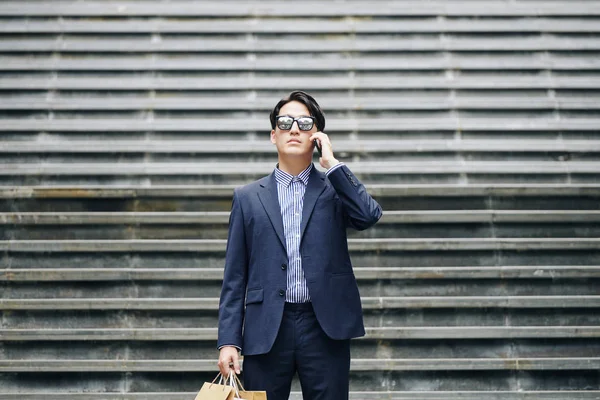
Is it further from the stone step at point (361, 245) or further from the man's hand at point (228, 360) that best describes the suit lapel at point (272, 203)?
the stone step at point (361, 245)

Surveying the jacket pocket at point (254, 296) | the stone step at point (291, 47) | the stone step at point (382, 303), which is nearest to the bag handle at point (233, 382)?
the jacket pocket at point (254, 296)

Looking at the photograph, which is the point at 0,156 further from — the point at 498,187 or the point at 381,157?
the point at 498,187

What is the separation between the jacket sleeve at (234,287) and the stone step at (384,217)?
2.24 metres

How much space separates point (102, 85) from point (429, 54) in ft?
9.81

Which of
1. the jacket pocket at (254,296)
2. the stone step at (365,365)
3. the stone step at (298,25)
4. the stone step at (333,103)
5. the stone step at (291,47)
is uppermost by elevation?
the stone step at (298,25)

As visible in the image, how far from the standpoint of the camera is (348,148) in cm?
570

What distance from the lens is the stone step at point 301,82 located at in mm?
6004

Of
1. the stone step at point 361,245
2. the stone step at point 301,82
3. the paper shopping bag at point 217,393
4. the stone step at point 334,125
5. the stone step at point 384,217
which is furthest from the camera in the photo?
the stone step at point 301,82

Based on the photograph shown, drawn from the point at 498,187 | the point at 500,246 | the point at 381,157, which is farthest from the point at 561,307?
the point at 381,157

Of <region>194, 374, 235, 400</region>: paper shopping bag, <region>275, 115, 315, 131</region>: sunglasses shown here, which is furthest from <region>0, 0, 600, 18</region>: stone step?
<region>194, 374, 235, 400</region>: paper shopping bag

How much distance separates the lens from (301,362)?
274 cm

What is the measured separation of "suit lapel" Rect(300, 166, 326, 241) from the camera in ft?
9.40

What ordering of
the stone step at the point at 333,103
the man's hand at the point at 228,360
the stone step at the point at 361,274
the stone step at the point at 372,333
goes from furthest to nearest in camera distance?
the stone step at the point at 333,103 < the stone step at the point at 361,274 < the stone step at the point at 372,333 < the man's hand at the point at 228,360

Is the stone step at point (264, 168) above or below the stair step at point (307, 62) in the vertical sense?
below
